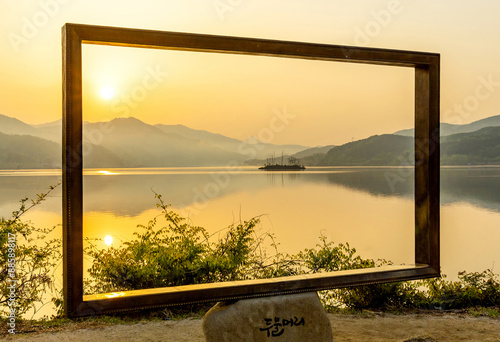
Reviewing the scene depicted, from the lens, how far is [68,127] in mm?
2311

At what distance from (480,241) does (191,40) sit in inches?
152

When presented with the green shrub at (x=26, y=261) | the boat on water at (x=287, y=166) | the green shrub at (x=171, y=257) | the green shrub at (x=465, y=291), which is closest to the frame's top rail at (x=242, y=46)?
the boat on water at (x=287, y=166)

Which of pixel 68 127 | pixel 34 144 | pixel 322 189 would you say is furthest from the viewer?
pixel 322 189

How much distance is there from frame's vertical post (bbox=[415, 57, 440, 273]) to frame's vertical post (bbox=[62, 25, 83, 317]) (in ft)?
6.86

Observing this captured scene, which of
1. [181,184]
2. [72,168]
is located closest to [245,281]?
[72,168]

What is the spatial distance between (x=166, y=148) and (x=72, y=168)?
124cm

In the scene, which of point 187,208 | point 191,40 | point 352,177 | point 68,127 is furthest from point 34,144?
point 352,177

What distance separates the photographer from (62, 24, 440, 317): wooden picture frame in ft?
7.64

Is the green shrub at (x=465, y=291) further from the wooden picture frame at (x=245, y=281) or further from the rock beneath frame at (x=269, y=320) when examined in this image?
the rock beneath frame at (x=269, y=320)

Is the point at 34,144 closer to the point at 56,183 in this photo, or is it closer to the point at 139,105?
the point at 56,183

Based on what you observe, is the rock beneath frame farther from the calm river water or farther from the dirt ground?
the calm river water

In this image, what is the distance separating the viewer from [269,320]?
266cm

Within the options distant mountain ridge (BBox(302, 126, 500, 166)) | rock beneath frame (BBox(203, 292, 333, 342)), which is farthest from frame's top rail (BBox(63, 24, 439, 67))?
rock beneath frame (BBox(203, 292, 333, 342))

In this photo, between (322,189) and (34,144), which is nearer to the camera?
(34,144)
